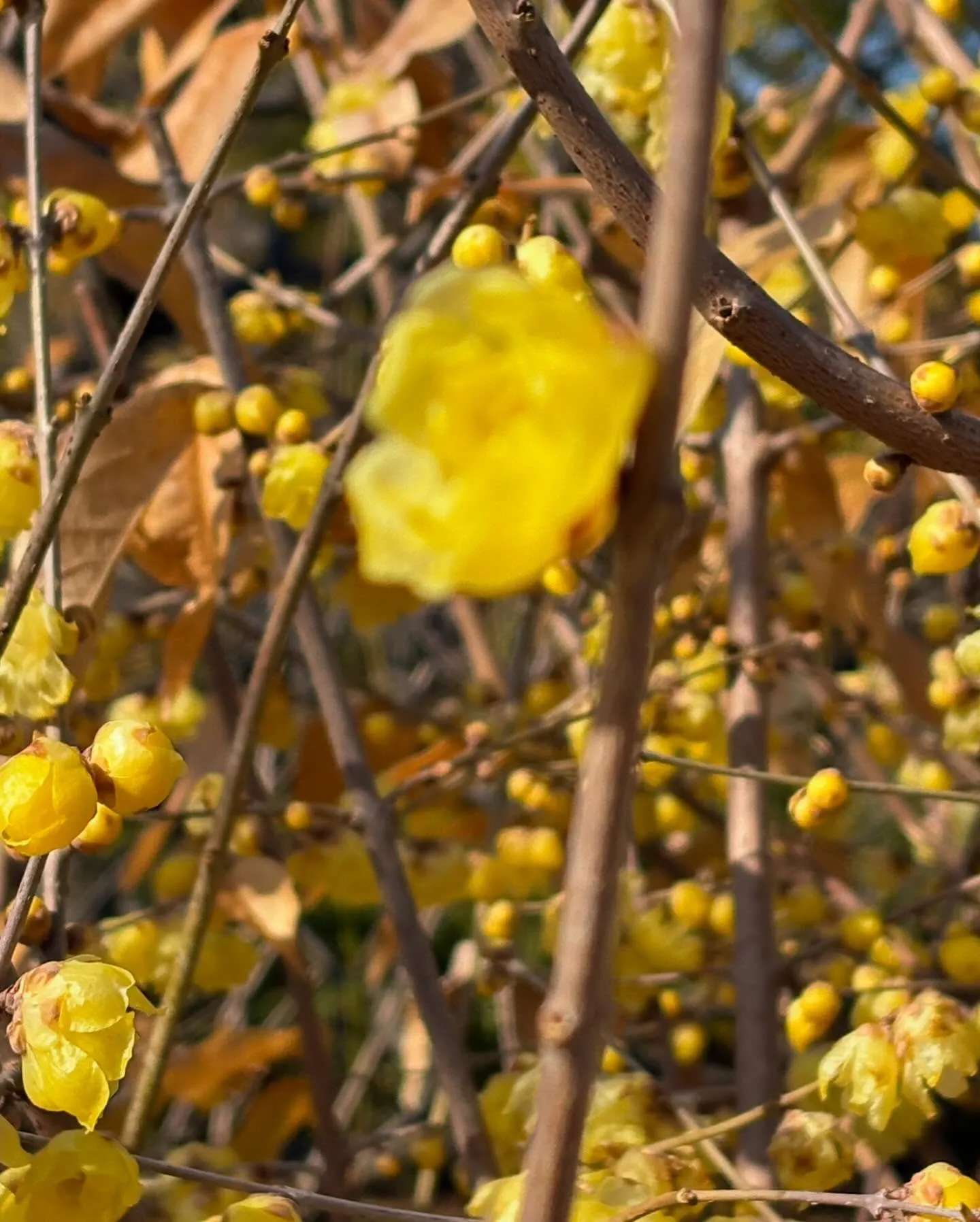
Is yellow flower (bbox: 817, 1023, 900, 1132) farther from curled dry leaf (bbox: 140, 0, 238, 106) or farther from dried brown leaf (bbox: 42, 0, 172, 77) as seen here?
dried brown leaf (bbox: 42, 0, 172, 77)

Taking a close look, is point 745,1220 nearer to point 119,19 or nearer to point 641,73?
point 641,73

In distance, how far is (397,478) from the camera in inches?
12.2

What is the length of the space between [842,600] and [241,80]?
667mm

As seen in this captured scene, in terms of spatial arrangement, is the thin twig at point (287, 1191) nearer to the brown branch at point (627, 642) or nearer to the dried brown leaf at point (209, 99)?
the brown branch at point (627, 642)

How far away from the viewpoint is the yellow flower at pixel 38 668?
0.59 m

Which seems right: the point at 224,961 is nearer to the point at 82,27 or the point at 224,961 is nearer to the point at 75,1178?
the point at 75,1178

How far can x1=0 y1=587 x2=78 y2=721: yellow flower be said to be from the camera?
1.95ft

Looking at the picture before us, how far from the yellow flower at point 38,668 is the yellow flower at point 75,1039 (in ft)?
0.46

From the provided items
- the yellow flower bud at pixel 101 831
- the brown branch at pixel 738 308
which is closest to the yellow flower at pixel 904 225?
the brown branch at pixel 738 308

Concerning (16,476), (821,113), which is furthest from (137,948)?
(821,113)

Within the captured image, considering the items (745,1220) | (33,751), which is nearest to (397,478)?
(33,751)

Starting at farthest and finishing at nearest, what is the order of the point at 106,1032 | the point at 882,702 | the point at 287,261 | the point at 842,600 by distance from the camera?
the point at 287,261
the point at 882,702
the point at 842,600
the point at 106,1032

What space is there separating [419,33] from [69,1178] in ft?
3.26

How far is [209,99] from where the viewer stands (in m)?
1.14
